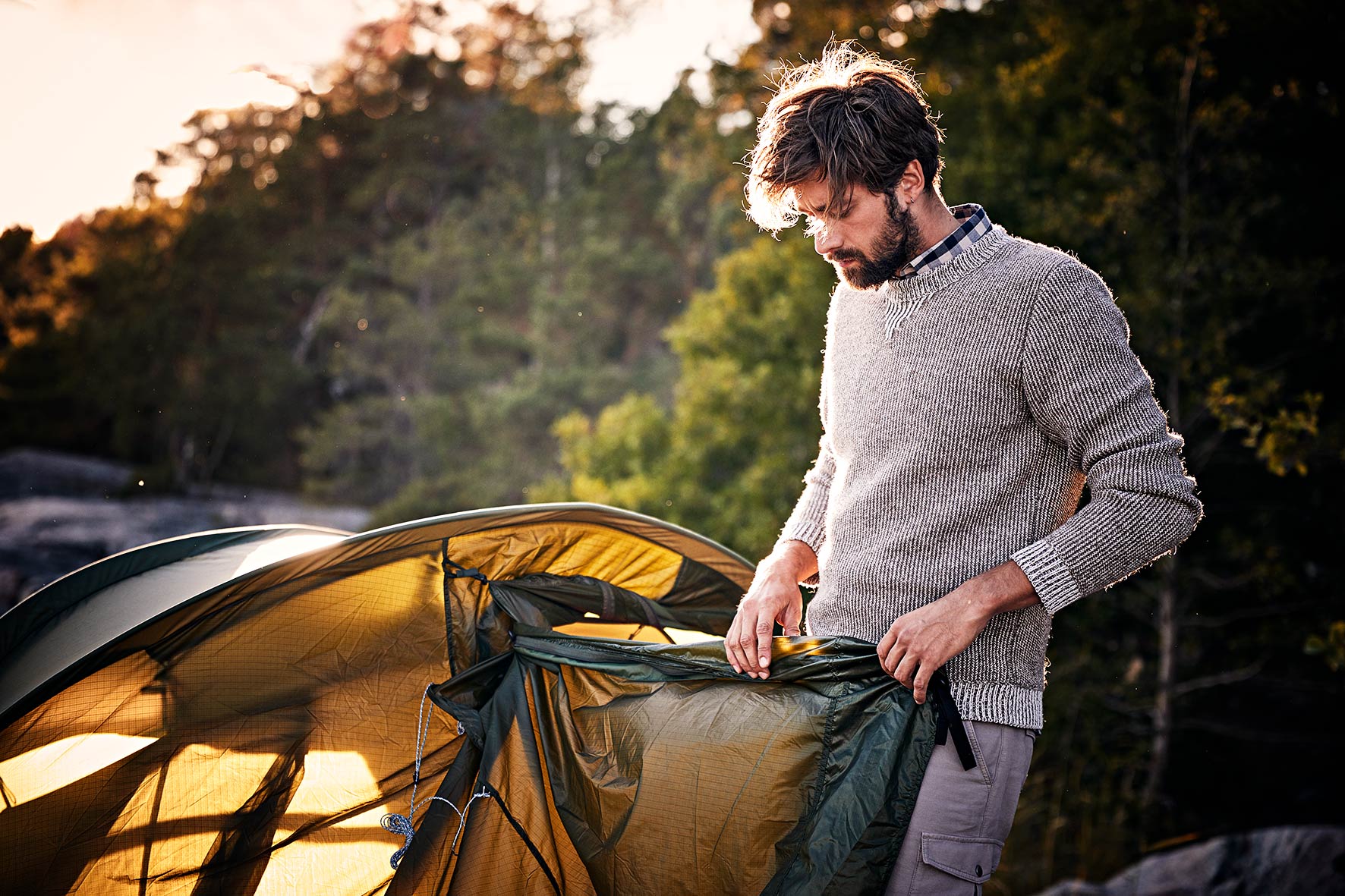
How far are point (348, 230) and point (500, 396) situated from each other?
358 centimetres

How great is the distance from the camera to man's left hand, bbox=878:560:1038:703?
1281mm

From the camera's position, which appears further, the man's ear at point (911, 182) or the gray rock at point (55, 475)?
the gray rock at point (55, 475)

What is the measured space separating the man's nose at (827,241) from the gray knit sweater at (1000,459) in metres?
0.11

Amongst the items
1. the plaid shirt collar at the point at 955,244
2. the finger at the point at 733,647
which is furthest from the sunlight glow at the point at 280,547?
the plaid shirt collar at the point at 955,244

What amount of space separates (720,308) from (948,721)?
695cm

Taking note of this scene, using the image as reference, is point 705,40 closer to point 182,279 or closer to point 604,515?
point 182,279

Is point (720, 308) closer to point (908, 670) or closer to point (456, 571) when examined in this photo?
point (456, 571)

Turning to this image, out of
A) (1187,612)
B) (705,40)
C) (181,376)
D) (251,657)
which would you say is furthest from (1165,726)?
(181,376)

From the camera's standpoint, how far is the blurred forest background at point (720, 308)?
4.45m

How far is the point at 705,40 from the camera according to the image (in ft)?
31.5

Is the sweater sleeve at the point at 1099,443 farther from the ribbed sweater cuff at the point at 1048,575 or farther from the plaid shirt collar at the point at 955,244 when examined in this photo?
the plaid shirt collar at the point at 955,244

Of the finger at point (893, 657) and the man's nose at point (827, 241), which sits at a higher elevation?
the man's nose at point (827, 241)

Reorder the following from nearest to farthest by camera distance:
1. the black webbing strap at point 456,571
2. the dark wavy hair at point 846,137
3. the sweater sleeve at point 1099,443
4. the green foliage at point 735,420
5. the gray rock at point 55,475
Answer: the sweater sleeve at point 1099,443 → the dark wavy hair at point 846,137 → the black webbing strap at point 456,571 → the green foliage at point 735,420 → the gray rock at point 55,475

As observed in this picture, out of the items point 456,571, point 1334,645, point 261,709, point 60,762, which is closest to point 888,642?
point 456,571
